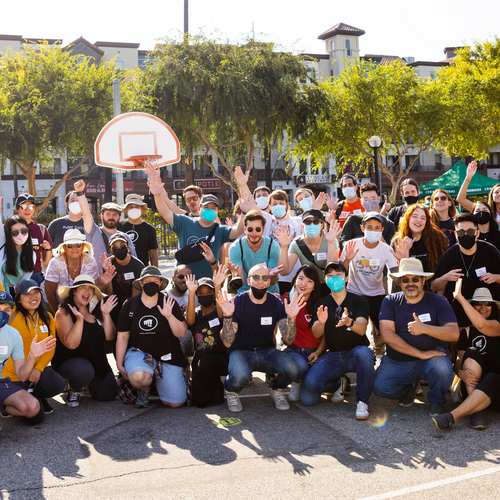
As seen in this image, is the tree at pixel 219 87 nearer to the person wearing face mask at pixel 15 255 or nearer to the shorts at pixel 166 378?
the person wearing face mask at pixel 15 255

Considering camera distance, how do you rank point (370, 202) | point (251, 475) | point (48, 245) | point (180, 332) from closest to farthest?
point (251, 475)
point (180, 332)
point (48, 245)
point (370, 202)

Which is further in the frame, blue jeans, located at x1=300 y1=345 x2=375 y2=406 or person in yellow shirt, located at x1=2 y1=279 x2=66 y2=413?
blue jeans, located at x1=300 y1=345 x2=375 y2=406

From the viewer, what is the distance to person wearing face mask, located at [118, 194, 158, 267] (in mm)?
8156

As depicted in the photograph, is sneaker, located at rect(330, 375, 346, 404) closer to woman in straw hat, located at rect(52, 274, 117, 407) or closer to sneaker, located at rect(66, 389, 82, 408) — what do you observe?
woman in straw hat, located at rect(52, 274, 117, 407)

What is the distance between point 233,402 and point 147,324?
123cm

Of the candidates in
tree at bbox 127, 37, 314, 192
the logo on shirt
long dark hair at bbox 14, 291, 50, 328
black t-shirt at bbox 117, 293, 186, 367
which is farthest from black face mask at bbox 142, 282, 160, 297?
tree at bbox 127, 37, 314, 192

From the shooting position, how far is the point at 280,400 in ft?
19.7

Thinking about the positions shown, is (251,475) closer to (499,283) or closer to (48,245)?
(499,283)

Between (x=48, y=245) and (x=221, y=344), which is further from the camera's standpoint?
(x=48, y=245)

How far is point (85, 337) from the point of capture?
627 centimetres

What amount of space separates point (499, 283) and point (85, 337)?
4.58m

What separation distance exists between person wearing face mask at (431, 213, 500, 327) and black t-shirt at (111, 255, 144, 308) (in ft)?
11.8

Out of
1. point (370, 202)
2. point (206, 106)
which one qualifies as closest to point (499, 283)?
point (370, 202)

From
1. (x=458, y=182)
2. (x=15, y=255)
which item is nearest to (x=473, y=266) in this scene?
(x=15, y=255)
